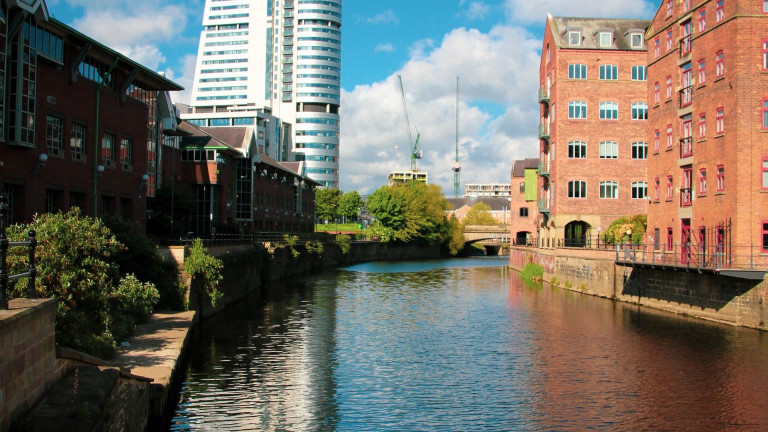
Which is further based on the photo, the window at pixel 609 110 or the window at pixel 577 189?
the window at pixel 577 189

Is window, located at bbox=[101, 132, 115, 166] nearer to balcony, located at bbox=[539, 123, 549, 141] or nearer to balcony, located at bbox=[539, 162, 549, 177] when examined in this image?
balcony, located at bbox=[539, 162, 549, 177]

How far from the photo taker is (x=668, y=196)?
41.3 metres

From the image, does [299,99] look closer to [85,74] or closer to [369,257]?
[369,257]

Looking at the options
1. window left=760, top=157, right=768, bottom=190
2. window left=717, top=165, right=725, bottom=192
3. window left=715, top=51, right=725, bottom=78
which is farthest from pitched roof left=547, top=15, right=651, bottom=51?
window left=760, top=157, right=768, bottom=190

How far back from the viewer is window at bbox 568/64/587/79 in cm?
6097

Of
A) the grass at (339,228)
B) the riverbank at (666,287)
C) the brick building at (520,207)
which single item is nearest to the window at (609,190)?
the riverbank at (666,287)

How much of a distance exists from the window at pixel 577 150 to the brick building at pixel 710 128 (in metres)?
16.4

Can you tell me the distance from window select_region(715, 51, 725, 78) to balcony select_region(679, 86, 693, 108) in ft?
10.6

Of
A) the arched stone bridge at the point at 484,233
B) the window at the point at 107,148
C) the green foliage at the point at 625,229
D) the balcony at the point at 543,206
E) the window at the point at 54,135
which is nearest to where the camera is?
the window at the point at 54,135

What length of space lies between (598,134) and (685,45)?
71.8ft

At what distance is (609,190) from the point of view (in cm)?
6088

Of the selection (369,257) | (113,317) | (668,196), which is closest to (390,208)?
(369,257)

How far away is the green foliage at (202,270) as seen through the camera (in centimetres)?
3169

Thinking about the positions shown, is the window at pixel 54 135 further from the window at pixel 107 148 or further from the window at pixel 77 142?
the window at pixel 107 148
